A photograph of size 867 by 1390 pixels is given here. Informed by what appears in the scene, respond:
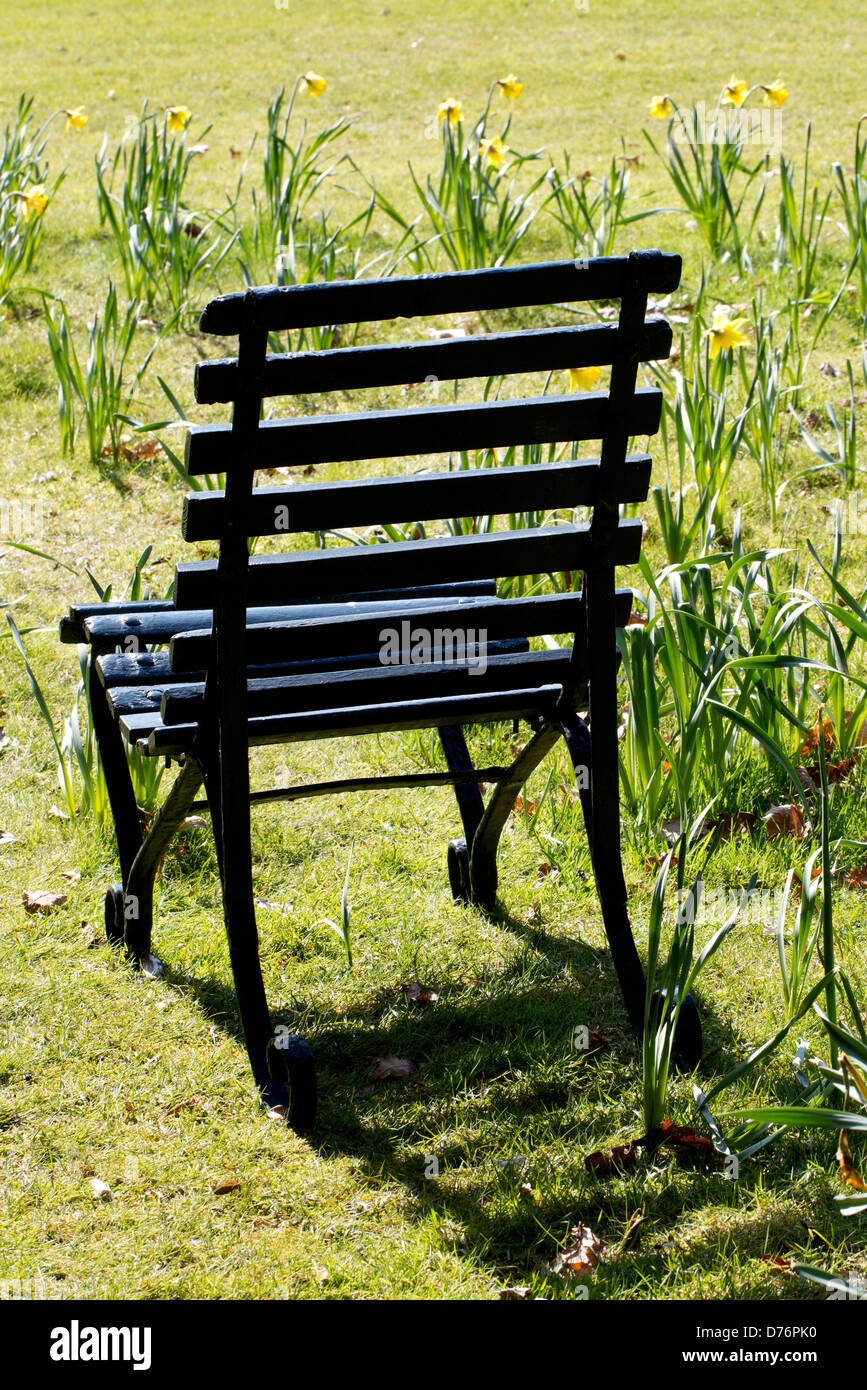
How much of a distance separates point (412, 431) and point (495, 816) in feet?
3.05

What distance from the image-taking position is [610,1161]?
2117mm

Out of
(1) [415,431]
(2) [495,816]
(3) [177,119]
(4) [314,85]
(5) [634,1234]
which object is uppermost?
(4) [314,85]

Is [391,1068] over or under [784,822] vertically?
under

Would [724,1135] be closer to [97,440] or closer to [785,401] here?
[785,401]

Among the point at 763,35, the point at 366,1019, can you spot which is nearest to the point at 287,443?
the point at 366,1019

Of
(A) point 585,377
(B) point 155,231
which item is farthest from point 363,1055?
(B) point 155,231

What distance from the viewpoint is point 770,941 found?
2.64 meters

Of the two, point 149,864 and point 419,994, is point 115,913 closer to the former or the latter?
point 149,864

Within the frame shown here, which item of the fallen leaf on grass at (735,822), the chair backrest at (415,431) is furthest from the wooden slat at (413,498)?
the fallen leaf on grass at (735,822)

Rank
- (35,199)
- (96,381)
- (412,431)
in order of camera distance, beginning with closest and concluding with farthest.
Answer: (412,431), (96,381), (35,199)

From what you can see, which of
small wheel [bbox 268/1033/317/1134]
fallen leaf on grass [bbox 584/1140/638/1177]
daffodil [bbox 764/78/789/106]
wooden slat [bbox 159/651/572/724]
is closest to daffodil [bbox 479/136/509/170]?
daffodil [bbox 764/78/789/106]

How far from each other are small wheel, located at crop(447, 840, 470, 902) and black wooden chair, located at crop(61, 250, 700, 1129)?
233 mm

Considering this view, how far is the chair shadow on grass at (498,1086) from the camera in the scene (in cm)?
205
